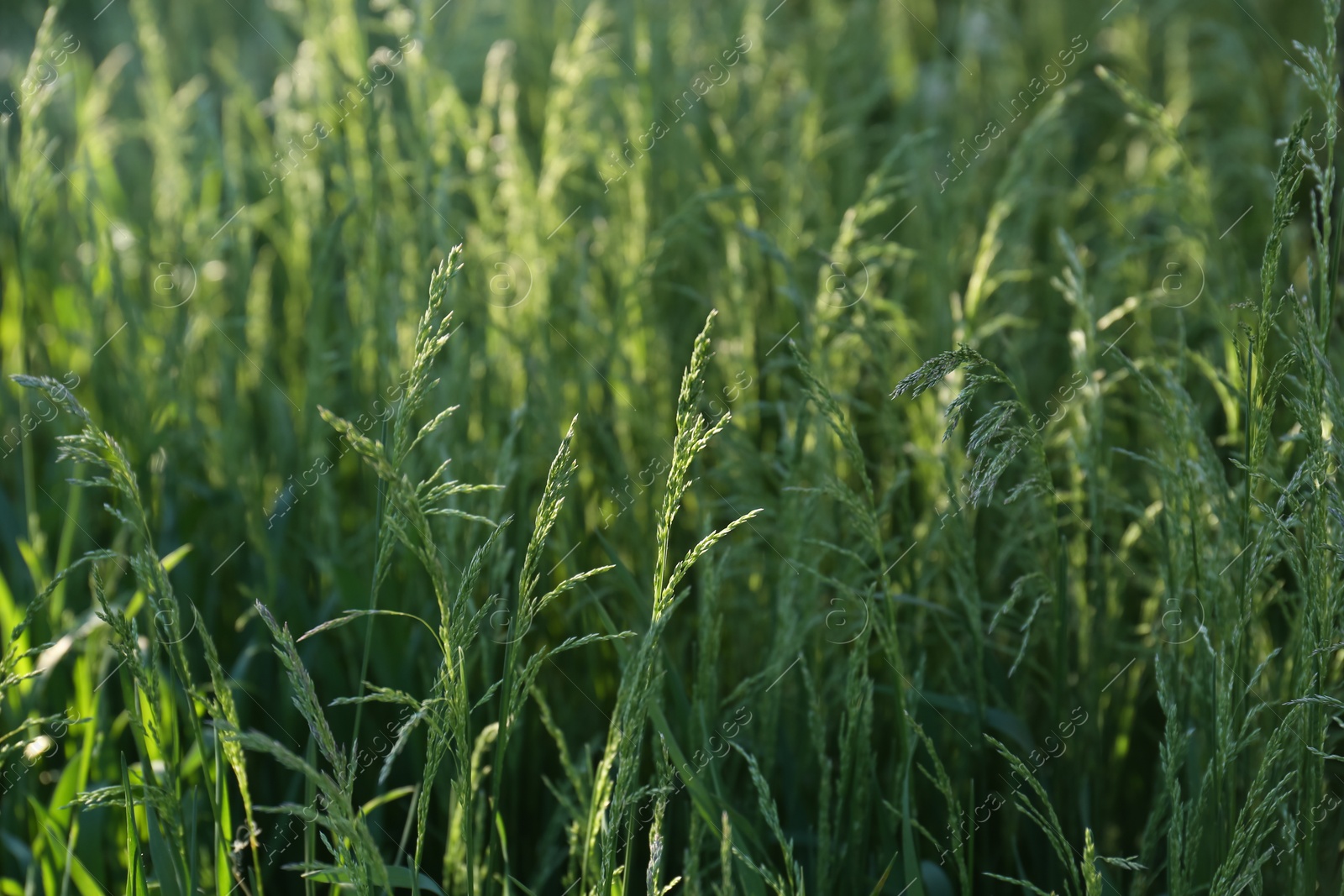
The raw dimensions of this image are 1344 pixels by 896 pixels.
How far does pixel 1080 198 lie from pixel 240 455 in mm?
1867

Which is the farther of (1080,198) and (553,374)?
(1080,198)

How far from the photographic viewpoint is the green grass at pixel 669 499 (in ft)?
A: 3.24

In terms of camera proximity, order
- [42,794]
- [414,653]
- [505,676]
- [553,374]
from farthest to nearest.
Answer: [553,374] → [414,653] → [42,794] → [505,676]

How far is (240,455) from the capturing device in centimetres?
187

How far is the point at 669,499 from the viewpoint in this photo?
868 millimetres

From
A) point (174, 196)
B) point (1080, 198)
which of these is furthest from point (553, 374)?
point (1080, 198)

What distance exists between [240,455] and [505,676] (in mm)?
1157

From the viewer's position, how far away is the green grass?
3.24 ft

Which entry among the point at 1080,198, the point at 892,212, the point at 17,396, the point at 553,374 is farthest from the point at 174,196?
the point at 1080,198

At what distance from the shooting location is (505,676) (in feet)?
2.99

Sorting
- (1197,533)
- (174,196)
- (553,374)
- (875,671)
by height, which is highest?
(174,196)

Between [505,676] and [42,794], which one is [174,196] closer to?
[42,794]

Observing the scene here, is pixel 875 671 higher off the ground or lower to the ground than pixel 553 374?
lower

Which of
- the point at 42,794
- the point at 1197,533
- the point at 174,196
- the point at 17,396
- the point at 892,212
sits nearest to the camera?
the point at 1197,533
